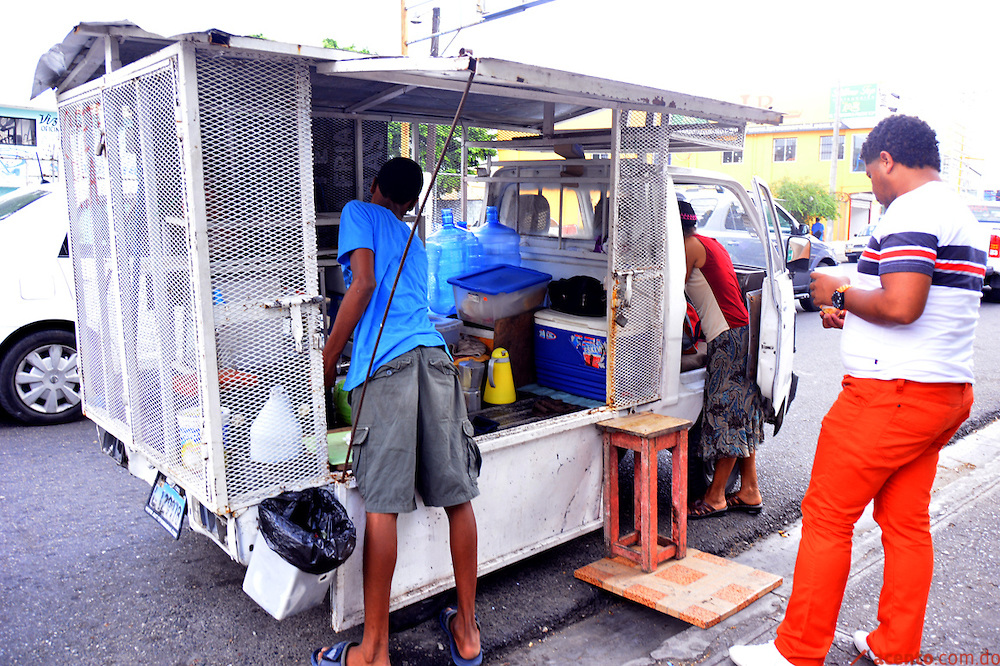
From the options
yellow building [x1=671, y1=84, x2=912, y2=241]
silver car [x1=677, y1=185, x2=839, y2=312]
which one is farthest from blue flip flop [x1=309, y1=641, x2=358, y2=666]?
yellow building [x1=671, y1=84, x2=912, y2=241]

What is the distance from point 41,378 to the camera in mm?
5676

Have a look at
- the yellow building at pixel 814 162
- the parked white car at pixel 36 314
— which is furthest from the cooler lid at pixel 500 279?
the yellow building at pixel 814 162

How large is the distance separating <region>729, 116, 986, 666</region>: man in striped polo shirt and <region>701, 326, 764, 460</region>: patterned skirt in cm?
134

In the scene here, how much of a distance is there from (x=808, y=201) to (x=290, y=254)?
99.2 feet

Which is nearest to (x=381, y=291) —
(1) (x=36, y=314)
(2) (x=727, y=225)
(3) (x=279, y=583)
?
(3) (x=279, y=583)

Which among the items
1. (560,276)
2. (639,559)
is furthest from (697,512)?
(560,276)

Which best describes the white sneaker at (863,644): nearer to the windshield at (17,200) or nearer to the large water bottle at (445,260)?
the large water bottle at (445,260)

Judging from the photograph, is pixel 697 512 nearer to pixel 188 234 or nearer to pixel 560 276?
pixel 560 276

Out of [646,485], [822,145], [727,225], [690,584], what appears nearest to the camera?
[690,584]

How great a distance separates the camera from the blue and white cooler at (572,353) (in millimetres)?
4043

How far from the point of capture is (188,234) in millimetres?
2396

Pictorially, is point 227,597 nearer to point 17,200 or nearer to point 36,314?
point 36,314

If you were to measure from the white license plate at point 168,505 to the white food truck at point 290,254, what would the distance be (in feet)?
0.06

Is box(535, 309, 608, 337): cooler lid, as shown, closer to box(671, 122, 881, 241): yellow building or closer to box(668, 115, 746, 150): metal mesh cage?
box(668, 115, 746, 150): metal mesh cage
